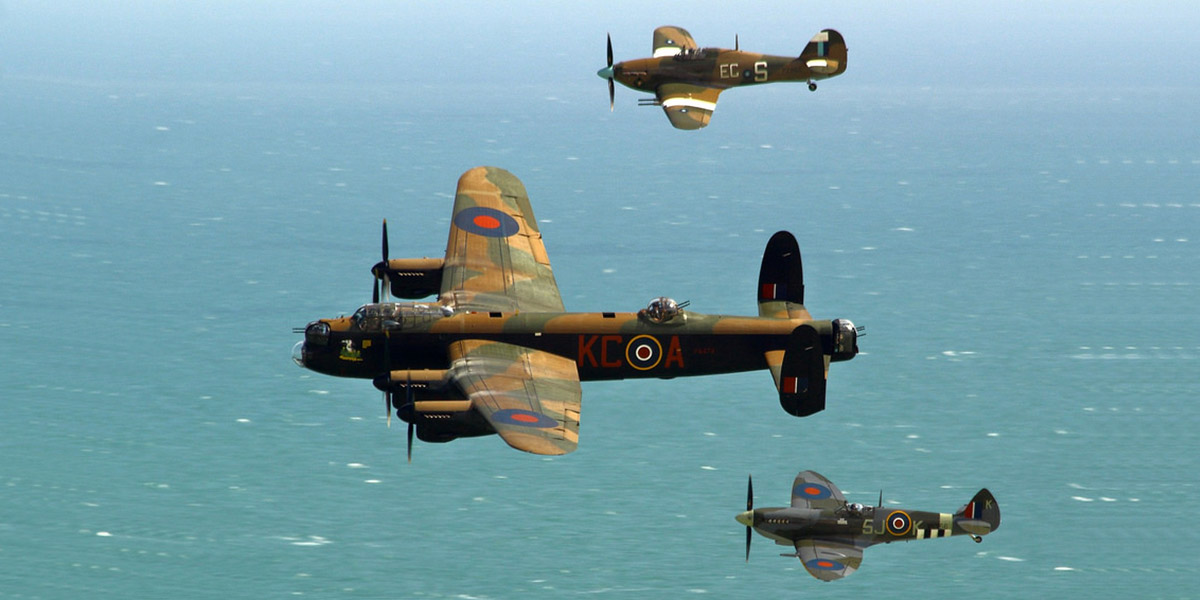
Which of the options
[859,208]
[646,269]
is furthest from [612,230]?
[859,208]

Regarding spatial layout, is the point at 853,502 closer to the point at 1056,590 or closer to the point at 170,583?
the point at 1056,590

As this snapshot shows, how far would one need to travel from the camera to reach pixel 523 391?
67875 millimetres

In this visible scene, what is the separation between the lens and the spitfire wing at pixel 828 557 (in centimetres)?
6500

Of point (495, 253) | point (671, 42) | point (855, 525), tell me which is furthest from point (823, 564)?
point (671, 42)

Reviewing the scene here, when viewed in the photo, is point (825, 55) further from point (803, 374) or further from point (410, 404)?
point (410, 404)

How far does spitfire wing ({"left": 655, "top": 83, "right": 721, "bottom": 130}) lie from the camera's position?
90.4m

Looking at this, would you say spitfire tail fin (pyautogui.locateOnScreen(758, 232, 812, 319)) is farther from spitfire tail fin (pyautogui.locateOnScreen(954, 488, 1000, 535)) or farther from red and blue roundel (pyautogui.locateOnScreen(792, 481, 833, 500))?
spitfire tail fin (pyautogui.locateOnScreen(954, 488, 1000, 535))

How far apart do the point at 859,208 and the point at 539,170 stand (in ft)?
101

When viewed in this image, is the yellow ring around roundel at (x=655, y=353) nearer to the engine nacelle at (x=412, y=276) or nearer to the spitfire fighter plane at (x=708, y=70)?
the engine nacelle at (x=412, y=276)

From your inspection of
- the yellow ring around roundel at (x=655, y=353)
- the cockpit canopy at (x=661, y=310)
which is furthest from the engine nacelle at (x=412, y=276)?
the cockpit canopy at (x=661, y=310)

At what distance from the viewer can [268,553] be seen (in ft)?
257

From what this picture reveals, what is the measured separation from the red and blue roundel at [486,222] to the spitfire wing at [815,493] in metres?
19.8

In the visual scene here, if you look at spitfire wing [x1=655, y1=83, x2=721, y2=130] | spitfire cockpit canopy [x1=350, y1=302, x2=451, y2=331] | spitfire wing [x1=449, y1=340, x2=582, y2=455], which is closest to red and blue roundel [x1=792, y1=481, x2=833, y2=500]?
spitfire wing [x1=449, y1=340, x2=582, y2=455]

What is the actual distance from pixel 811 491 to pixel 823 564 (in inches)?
153
